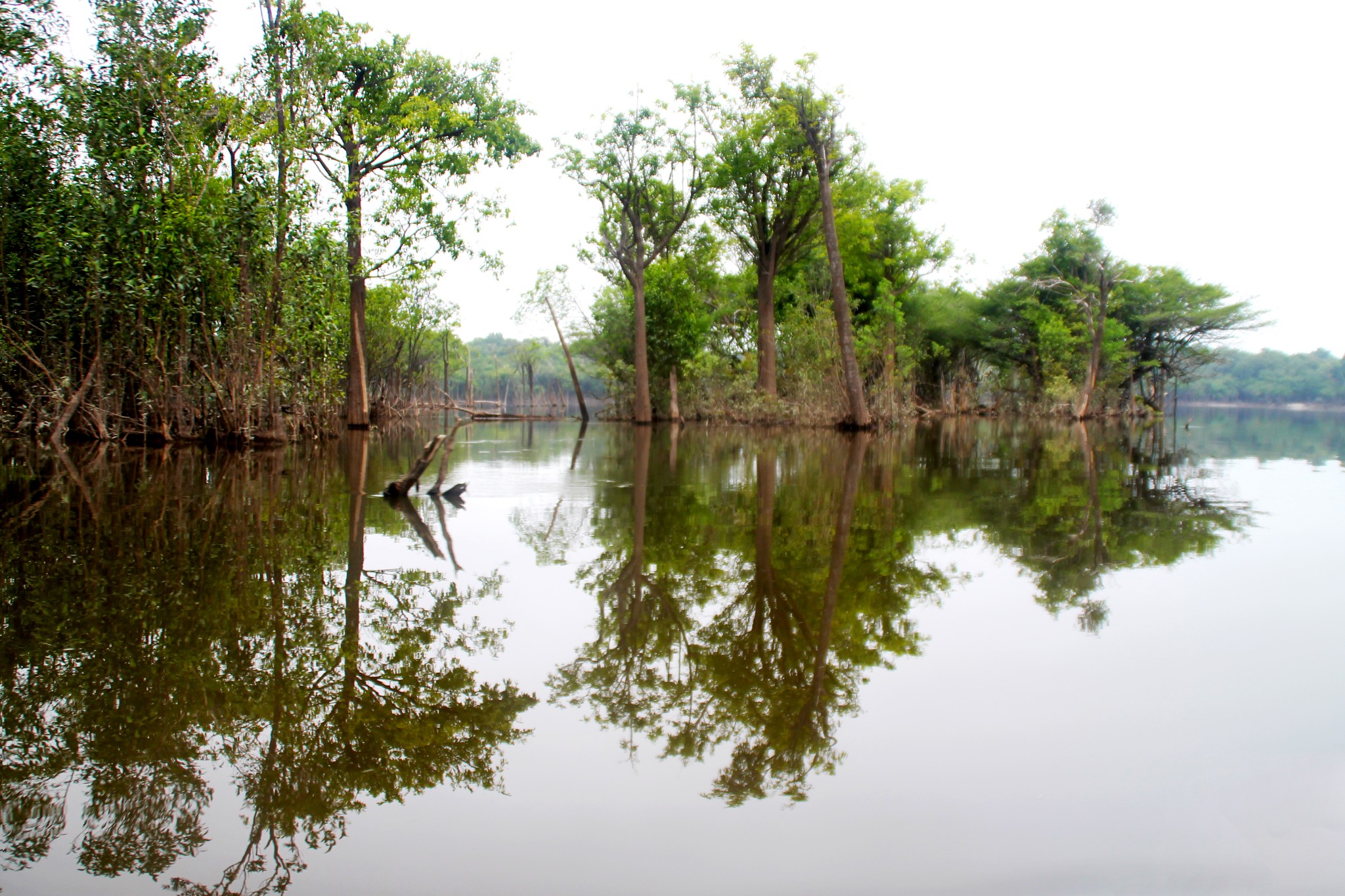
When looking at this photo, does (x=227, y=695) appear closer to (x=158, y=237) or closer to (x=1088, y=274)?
(x=158, y=237)

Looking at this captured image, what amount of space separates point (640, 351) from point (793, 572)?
23.4 m

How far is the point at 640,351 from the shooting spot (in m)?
27.5

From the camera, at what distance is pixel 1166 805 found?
2000 millimetres

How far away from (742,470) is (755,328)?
20.5 meters

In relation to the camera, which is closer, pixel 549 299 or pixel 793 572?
pixel 793 572

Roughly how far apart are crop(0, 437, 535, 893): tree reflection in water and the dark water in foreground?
12 mm

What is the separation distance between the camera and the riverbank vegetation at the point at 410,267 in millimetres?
11383

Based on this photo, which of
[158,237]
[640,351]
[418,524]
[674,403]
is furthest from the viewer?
[674,403]

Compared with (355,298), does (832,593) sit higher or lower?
lower

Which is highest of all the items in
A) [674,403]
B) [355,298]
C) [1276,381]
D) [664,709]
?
[1276,381]

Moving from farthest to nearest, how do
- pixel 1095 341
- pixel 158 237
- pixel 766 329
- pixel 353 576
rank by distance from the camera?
1. pixel 1095 341
2. pixel 766 329
3. pixel 158 237
4. pixel 353 576

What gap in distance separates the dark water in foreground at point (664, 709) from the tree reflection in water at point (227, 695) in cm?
1

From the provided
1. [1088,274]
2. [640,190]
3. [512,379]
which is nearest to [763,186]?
[640,190]

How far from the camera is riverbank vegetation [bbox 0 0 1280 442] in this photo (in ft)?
37.3
